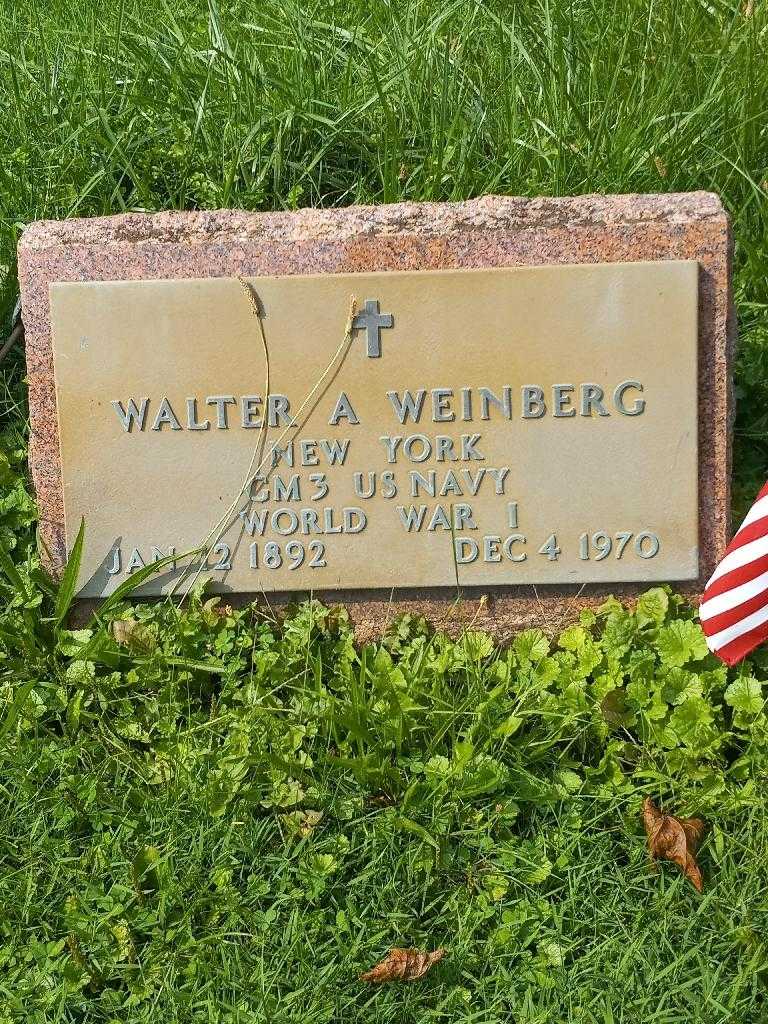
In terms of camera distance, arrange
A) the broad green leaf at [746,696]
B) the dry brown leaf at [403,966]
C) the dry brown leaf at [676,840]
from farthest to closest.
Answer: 1. the broad green leaf at [746,696]
2. the dry brown leaf at [676,840]
3. the dry brown leaf at [403,966]

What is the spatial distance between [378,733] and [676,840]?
63cm

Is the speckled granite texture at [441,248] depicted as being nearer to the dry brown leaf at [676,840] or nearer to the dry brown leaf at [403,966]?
the dry brown leaf at [676,840]

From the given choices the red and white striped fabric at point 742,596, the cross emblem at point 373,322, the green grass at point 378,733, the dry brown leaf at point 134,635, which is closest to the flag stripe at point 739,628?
the red and white striped fabric at point 742,596

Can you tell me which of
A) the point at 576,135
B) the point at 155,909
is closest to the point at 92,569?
the point at 155,909

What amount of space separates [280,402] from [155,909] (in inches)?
43.8

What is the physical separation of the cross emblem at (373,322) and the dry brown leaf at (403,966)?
1.26 meters

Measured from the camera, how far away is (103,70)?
10.6 feet

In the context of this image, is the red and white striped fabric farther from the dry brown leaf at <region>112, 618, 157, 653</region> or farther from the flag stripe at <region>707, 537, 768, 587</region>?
the dry brown leaf at <region>112, 618, 157, 653</region>

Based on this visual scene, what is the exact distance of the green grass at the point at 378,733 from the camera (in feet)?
6.07

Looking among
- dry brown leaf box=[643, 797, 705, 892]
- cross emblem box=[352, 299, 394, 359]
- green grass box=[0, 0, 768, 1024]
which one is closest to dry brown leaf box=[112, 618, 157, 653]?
green grass box=[0, 0, 768, 1024]

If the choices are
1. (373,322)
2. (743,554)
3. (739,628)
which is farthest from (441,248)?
(739,628)

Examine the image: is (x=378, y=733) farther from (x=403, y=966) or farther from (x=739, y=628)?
(x=739, y=628)

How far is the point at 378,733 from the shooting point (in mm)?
2152

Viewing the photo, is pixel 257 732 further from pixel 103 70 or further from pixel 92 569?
pixel 103 70
